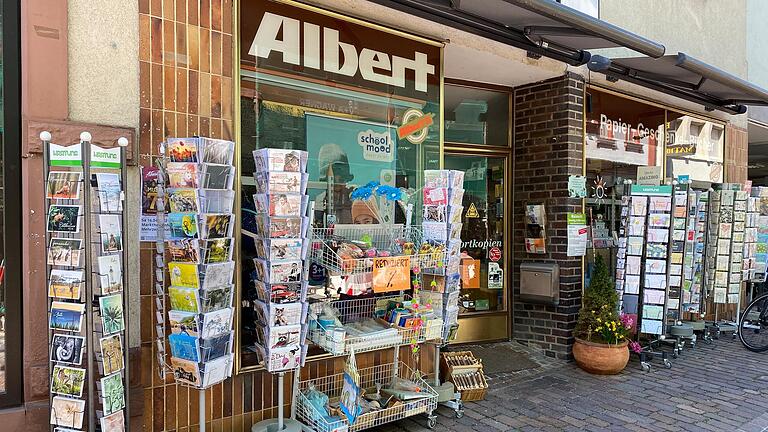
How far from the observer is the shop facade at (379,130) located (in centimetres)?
324

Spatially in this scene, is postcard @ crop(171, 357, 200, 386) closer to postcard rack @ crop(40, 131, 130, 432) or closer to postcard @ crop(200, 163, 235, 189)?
postcard rack @ crop(40, 131, 130, 432)

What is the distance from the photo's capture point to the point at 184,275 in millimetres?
2867

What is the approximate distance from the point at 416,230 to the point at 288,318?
58.2 inches

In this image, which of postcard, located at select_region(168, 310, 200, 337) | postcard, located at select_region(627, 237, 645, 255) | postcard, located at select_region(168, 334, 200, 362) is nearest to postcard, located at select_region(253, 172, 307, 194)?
postcard, located at select_region(168, 310, 200, 337)

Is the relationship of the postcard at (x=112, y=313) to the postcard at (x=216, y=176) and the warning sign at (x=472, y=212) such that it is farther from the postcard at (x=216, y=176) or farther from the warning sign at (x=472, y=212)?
the warning sign at (x=472, y=212)

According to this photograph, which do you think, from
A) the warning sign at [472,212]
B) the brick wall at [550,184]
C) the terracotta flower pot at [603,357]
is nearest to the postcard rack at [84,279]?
the warning sign at [472,212]

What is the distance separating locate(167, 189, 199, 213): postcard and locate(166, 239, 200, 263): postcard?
17 cm

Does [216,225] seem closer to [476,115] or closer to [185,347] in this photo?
[185,347]

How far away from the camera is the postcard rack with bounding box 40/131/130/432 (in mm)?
2596

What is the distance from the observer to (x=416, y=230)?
14.1 ft

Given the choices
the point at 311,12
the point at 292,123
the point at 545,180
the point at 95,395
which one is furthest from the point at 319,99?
the point at 545,180

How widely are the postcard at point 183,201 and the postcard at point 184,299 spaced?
17.3 inches

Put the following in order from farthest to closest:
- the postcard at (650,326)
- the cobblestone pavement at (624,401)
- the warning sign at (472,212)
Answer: the warning sign at (472,212) → the postcard at (650,326) → the cobblestone pavement at (624,401)

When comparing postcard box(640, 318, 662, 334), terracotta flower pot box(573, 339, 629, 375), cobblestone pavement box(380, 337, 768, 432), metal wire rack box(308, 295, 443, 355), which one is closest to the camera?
metal wire rack box(308, 295, 443, 355)
